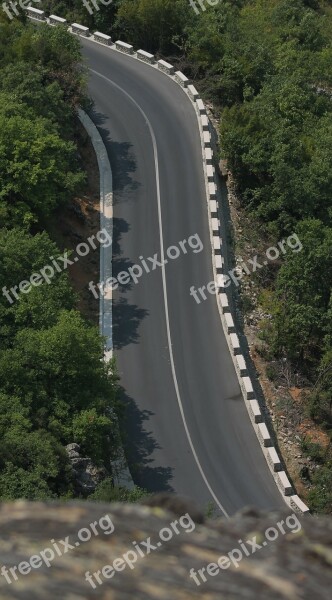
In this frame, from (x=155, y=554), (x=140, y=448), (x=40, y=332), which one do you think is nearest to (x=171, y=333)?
(x=140, y=448)

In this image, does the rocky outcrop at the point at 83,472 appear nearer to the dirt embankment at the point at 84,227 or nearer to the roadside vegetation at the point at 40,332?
the roadside vegetation at the point at 40,332

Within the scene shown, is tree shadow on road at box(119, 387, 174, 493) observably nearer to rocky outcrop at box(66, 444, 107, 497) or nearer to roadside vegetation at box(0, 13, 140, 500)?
roadside vegetation at box(0, 13, 140, 500)

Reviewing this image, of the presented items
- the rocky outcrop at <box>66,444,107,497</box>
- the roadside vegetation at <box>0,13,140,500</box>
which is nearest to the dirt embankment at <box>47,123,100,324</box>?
the roadside vegetation at <box>0,13,140,500</box>

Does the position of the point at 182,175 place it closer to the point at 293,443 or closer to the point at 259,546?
the point at 293,443

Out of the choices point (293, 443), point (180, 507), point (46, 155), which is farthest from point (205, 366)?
point (180, 507)

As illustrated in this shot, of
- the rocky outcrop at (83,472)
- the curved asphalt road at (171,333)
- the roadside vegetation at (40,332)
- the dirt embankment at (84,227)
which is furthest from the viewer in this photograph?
the dirt embankment at (84,227)


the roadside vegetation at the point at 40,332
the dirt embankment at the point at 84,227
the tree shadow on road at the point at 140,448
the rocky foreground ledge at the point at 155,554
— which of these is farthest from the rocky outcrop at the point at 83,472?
the rocky foreground ledge at the point at 155,554

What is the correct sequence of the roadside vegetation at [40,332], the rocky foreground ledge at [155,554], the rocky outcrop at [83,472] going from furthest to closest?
the rocky outcrop at [83,472] → the roadside vegetation at [40,332] → the rocky foreground ledge at [155,554]
